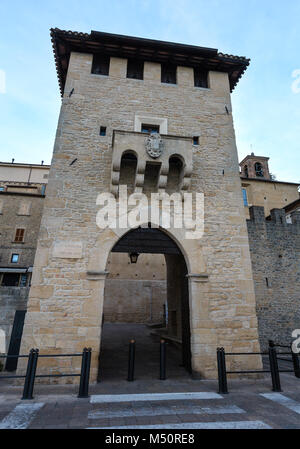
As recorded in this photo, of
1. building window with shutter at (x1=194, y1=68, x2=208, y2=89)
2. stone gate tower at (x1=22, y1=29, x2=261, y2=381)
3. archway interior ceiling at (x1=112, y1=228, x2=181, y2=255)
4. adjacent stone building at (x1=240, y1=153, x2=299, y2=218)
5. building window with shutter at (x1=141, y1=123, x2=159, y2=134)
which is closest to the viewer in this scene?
stone gate tower at (x1=22, y1=29, x2=261, y2=381)

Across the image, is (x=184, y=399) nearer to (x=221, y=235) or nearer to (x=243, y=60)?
(x=221, y=235)

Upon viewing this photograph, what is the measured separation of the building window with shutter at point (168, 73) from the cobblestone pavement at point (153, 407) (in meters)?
9.56

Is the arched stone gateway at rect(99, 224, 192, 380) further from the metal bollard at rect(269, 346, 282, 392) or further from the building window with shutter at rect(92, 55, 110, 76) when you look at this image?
the building window with shutter at rect(92, 55, 110, 76)

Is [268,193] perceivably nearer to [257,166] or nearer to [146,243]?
[257,166]

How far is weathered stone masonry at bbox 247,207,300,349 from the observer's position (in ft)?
Result: 34.5

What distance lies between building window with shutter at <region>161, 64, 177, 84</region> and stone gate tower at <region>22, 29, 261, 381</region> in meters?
0.04

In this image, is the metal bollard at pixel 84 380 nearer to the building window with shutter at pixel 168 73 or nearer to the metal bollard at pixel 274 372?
the metal bollard at pixel 274 372

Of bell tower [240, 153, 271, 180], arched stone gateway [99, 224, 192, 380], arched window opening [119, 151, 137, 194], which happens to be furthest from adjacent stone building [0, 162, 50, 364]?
bell tower [240, 153, 271, 180]

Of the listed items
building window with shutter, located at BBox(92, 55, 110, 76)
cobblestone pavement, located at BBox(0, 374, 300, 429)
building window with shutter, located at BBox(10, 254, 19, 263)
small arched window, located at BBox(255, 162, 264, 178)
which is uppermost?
small arched window, located at BBox(255, 162, 264, 178)

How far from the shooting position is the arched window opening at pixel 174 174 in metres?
7.34

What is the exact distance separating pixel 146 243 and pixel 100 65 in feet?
22.0

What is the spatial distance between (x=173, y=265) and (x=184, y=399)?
783 cm

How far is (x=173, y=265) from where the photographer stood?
12219mm
